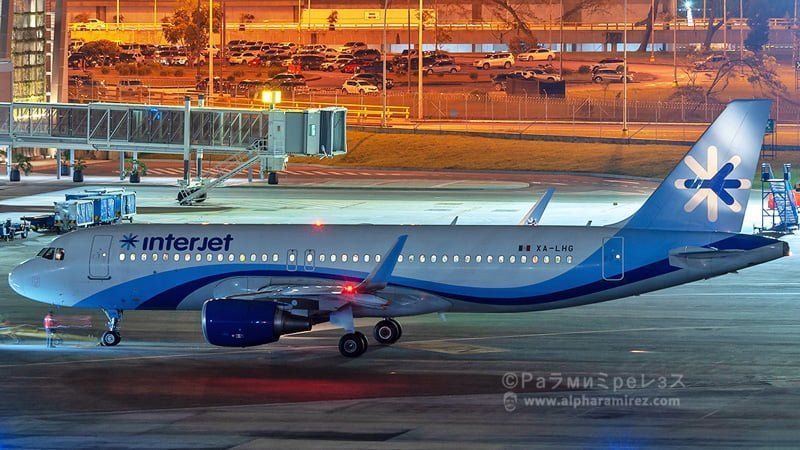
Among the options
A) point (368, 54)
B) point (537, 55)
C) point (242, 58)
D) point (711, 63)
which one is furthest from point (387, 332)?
point (242, 58)

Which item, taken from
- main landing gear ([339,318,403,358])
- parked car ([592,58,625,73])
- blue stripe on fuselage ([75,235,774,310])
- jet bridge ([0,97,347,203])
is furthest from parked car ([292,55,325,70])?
main landing gear ([339,318,403,358])

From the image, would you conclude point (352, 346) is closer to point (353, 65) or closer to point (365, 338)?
point (365, 338)

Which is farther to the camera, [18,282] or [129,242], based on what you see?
[18,282]

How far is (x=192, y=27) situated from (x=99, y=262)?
5790 inches

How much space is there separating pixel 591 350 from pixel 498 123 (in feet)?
308

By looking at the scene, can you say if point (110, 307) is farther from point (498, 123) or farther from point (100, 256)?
point (498, 123)

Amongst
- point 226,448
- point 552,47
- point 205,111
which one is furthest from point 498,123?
point 226,448

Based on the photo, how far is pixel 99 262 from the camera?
40.6 m

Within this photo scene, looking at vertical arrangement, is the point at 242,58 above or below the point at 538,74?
above

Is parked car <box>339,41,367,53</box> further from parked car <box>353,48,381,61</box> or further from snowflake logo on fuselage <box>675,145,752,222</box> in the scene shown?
snowflake logo on fuselage <box>675,145,752,222</box>

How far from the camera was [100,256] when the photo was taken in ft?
133

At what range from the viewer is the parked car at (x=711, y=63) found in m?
160

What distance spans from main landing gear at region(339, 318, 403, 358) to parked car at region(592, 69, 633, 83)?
387 feet

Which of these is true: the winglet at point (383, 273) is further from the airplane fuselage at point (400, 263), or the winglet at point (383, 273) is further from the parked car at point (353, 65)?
the parked car at point (353, 65)
